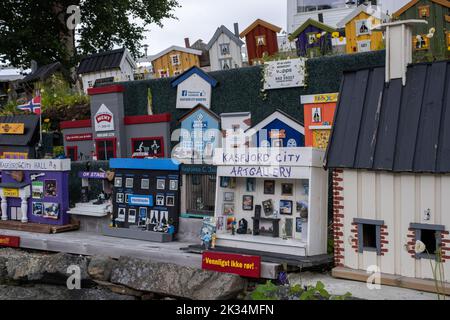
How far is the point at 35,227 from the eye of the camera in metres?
12.6

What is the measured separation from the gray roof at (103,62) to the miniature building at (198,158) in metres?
3.53

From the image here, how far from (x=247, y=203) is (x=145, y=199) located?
2458 millimetres

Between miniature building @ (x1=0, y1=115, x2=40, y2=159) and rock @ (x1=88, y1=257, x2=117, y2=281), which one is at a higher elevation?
miniature building @ (x1=0, y1=115, x2=40, y2=159)

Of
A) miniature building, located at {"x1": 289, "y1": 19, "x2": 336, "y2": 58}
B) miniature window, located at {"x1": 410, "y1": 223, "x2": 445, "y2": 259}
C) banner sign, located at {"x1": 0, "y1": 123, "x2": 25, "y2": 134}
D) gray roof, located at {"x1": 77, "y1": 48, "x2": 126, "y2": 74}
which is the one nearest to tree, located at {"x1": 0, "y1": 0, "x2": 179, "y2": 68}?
gray roof, located at {"x1": 77, "y1": 48, "x2": 126, "y2": 74}

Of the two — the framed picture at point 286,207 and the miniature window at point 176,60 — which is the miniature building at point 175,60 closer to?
the miniature window at point 176,60

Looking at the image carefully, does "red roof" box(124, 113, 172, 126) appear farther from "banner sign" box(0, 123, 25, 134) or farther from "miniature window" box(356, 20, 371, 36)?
"miniature window" box(356, 20, 371, 36)

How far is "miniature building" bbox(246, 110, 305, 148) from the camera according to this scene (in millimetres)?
10641

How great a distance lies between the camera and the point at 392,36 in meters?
8.37

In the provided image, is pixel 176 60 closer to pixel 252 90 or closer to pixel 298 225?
pixel 252 90

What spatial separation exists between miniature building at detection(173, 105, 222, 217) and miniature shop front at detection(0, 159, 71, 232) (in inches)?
110

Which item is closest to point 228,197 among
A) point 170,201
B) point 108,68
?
point 170,201

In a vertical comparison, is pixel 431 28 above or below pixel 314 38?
below

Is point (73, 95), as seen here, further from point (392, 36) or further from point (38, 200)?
point (392, 36)
